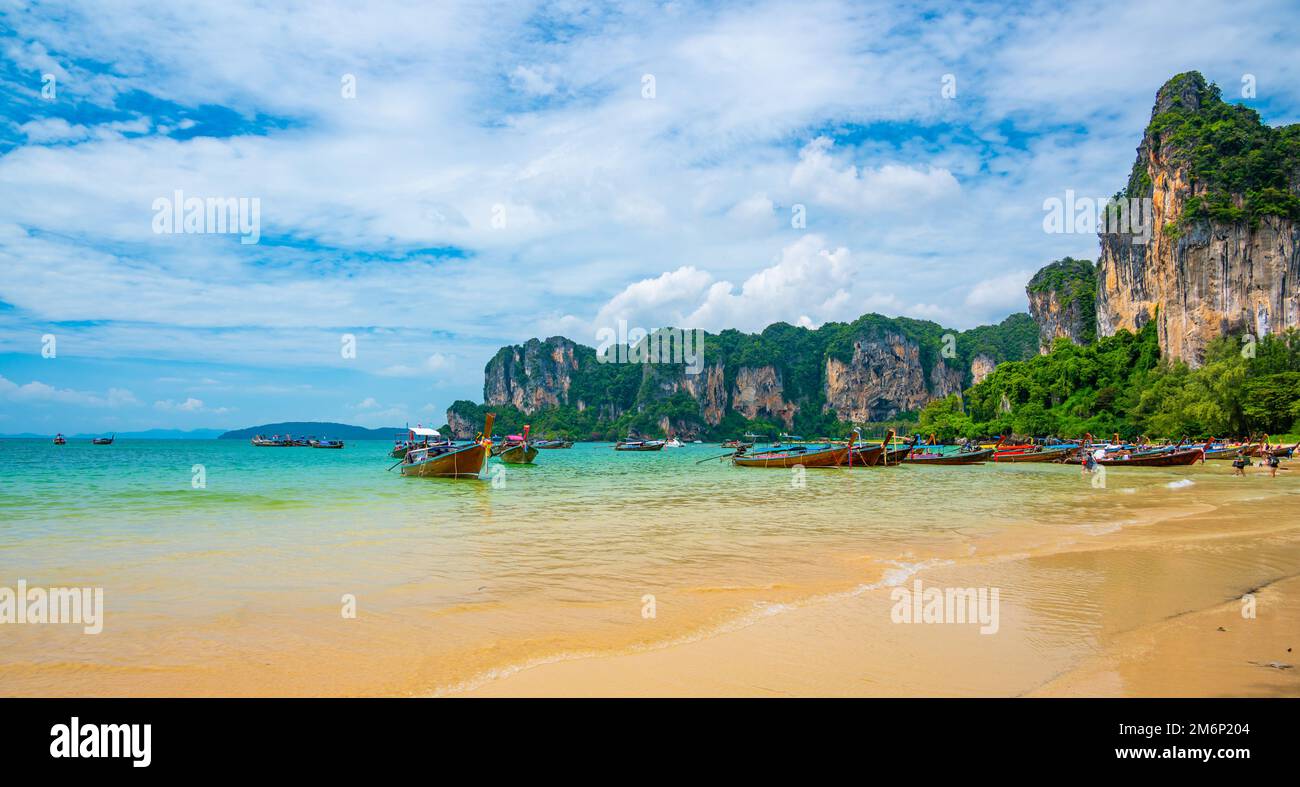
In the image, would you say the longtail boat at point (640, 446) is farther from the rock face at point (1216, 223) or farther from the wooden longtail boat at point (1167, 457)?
the rock face at point (1216, 223)

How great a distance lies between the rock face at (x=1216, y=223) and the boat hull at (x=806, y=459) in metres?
40.0

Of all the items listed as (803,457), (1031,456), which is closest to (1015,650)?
(803,457)

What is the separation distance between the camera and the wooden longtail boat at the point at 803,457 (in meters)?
43.6

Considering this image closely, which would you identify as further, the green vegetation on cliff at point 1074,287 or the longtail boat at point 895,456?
the green vegetation on cliff at point 1074,287

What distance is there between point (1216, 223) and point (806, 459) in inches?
1875

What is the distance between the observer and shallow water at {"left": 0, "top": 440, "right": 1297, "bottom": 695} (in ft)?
17.6

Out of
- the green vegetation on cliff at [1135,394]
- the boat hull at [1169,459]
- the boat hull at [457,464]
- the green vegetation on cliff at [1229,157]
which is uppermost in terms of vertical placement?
the green vegetation on cliff at [1229,157]

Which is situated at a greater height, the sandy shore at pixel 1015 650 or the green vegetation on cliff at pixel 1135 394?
the green vegetation on cliff at pixel 1135 394

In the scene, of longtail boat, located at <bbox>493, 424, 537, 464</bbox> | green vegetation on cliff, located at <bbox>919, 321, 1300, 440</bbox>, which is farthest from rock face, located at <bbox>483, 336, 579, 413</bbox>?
longtail boat, located at <bbox>493, 424, 537, 464</bbox>

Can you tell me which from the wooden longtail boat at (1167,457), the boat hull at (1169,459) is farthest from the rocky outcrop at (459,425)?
the boat hull at (1169,459)

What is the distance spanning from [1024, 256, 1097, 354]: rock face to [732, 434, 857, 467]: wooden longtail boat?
70.3 m

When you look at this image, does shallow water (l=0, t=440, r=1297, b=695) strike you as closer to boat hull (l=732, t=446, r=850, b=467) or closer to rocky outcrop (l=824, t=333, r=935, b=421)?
boat hull (l=732, t=446, r=850, b=467)
